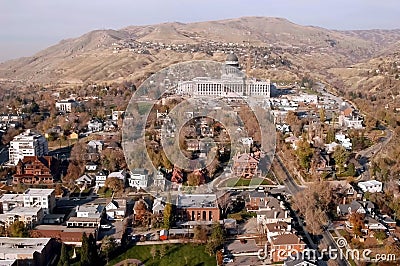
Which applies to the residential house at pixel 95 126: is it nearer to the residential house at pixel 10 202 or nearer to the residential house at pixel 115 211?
the residential house at pixel 10 202

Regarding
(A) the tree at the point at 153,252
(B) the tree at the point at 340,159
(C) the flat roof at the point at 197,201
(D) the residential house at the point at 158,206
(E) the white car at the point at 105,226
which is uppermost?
(B) the tree at the point at 340,159

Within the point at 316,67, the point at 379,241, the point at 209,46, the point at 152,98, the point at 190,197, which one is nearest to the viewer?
the point at 379,241

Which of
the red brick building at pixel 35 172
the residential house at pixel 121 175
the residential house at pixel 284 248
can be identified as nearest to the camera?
the residential house at pixel 284 248

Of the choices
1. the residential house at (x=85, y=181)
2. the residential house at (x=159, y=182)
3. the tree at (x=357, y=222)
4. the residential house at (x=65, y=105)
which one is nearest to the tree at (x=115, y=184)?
the residential house at (x=85, y=181)

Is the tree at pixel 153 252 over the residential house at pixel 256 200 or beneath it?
beneath

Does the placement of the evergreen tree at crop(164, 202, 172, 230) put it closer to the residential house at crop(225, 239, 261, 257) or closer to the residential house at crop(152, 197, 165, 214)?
the residential house at crop(152, 197, 165, 214)

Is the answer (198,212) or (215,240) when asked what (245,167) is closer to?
(198,212)

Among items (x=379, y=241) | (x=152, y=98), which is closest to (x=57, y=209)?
(x=379, y=241)

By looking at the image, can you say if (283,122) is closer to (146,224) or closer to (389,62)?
(146,224)
